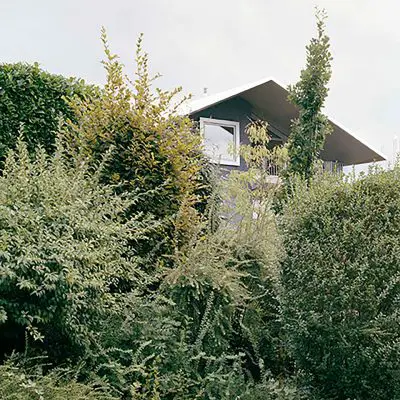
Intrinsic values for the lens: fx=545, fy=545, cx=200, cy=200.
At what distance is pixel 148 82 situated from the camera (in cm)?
520

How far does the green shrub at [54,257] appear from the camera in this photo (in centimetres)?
310

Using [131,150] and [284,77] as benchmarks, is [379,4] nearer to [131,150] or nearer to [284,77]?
[131,150]

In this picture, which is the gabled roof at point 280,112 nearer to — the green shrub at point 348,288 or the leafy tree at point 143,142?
the leafy tree at point 143,142

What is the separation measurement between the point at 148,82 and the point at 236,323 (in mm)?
2399

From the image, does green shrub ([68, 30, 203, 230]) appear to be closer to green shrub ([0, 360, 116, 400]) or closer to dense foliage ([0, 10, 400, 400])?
dense foliage ([0, 10, 400, 400])

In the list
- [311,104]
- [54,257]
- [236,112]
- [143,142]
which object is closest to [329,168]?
[311,104]

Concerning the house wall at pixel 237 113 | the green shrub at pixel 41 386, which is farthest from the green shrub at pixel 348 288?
the house wall at pixel 237 113

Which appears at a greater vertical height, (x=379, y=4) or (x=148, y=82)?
(x=379, y=4)

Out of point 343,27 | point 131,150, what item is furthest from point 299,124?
point 131,150

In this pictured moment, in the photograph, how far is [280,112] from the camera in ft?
51.0

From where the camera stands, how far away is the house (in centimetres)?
1431

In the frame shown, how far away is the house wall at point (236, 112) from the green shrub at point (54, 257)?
36.6 feet

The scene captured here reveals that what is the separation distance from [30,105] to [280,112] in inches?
415

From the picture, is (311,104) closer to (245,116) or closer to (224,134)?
(224,134)
